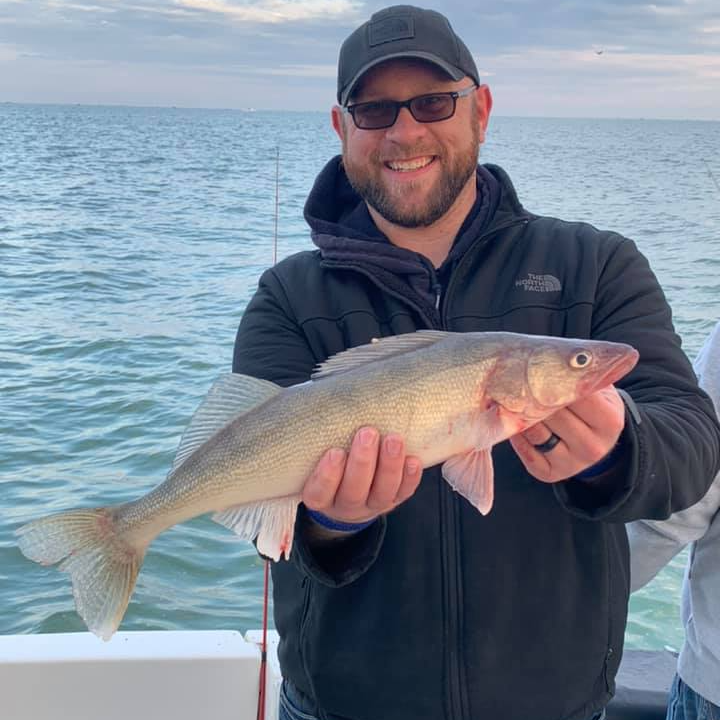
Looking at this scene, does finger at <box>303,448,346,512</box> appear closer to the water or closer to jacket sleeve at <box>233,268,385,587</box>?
jacket sleeve at <box>233,268,385,587</box>

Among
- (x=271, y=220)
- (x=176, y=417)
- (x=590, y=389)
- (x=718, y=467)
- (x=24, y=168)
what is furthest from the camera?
(x=24, y=168)

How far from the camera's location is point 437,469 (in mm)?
2691

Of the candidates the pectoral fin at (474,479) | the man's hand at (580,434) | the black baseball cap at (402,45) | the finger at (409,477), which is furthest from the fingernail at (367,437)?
the black baseball cap at (402,45)

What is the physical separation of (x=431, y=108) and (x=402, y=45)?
9.5 inches

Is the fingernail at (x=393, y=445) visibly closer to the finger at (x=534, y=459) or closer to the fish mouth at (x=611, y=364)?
the finger at (x=534, y=459)

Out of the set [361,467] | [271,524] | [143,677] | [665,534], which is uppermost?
[361,467]

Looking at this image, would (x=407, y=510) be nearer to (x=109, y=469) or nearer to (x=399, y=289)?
(x=399, y=289)

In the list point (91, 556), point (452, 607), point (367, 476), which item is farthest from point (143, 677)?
point (367, 476)

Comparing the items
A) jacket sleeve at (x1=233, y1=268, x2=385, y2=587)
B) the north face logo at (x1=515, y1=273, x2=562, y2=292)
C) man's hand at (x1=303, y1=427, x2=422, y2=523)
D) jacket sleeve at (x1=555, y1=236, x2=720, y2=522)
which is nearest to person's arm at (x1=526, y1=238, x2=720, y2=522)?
jacket sleeve at (x1=555, y1=236, x2=720, y2=522)

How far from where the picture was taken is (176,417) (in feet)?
32.3

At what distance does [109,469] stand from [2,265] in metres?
9.89

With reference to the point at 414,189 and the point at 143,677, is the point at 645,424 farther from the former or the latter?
the point at 143,677

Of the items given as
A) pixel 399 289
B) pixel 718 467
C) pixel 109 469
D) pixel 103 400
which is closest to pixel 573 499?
pixel 718 467

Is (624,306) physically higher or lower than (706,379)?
higher
